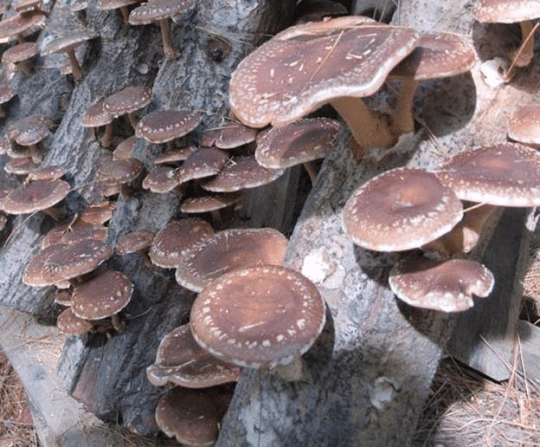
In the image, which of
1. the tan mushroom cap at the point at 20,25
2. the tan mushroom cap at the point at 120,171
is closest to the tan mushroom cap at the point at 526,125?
the tan mushroom cap at the point at 120,171

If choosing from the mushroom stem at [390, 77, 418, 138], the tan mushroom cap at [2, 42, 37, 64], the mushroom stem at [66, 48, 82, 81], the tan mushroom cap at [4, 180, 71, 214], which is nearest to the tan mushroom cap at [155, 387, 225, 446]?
the mushroom stem at [390, 77, 418, 138]

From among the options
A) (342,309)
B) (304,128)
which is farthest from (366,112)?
(342,309)

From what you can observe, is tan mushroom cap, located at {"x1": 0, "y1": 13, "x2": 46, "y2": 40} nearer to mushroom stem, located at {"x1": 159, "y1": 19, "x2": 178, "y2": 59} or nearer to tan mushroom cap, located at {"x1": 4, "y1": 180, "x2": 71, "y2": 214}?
tan mushroom cap, located at {"x1": 4, "y1": 180, "x2": 71, "y2": 214}

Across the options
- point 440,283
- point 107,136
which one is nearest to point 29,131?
point 107,136

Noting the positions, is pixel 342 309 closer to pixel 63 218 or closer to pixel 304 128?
pixel 304 128

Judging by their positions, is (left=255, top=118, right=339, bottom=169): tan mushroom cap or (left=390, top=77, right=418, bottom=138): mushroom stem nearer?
(left=390, top=77, right=418, bottom=138): mushroom stem
